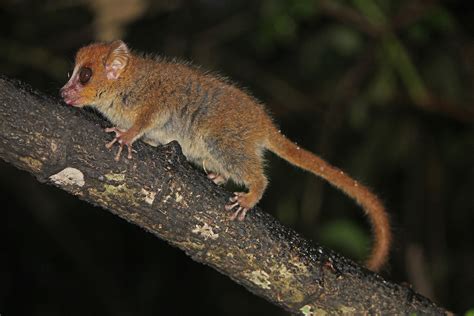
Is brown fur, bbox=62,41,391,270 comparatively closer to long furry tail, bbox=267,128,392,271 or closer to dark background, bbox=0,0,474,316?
long furry tail, bbox=267,128,392,271

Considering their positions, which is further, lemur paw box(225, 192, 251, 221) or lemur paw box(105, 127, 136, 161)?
lemur paw box(225, 192, 251, 221)

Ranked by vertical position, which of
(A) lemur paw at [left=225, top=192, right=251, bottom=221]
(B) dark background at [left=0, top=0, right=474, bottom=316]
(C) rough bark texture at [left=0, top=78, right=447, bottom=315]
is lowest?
(C) rough bark texture at [left=0, top=78, right=447, bottom=315]

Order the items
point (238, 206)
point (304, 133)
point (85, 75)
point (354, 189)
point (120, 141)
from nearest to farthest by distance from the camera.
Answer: point (120, 141) < point (238, 206) < point (354, 189) < point (85, 75) < point (304, 133)

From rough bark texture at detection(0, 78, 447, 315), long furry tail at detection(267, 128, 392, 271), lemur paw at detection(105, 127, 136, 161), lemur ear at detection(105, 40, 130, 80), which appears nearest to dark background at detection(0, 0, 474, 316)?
lemur ear at detection(105, 40, 130, 80)

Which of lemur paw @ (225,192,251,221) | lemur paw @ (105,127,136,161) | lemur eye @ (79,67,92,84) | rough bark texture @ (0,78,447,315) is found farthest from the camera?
lemur eye @ (79,67,92,84)

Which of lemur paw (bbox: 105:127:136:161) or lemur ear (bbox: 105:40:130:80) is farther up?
lemur ear (bbox: 105:40:130:80)

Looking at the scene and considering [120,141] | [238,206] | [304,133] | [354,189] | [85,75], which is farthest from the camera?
[304,133]

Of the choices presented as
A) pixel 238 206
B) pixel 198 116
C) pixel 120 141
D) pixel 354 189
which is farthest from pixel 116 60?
pixel 354 189

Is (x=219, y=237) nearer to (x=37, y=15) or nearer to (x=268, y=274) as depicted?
(x=268, y=274)

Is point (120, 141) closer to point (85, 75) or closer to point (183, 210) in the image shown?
point (183, 210)
